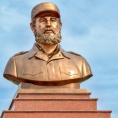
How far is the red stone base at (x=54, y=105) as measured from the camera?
9.12 m

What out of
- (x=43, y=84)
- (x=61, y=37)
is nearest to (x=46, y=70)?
(x=43, y=84)

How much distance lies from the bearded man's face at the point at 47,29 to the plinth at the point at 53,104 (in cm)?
116

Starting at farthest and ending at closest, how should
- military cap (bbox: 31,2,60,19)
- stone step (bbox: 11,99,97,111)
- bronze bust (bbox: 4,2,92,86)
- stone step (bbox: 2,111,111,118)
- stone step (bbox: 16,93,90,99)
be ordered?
military cap (bbox: 31,2,60,19) < bronze bust (bbox: 4,2,92,86) < stone step (bbox: 16,93,90,99) < stone step (bbox: 11,99,97,111) < stone step (bbox: 2,111,111,118)

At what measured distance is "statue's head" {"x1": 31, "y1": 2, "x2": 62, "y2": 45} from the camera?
10.3m

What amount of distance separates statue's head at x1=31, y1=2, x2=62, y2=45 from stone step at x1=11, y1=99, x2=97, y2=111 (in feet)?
4.93

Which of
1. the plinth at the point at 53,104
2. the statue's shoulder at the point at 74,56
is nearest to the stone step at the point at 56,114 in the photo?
the plinth at the point at 53,104

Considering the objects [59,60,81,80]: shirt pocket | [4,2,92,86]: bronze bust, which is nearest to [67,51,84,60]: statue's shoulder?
[4,2,92,86]: bronze bust

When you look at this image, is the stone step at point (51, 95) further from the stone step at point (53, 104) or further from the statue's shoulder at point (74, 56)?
the statue's shoulder at point (74, 56)

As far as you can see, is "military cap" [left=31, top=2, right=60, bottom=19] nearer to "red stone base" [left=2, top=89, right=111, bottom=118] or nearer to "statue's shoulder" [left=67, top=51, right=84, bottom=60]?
"statue's shoulder" [left=67, top=51, right=84, bottom=60]

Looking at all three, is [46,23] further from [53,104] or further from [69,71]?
[53,104]

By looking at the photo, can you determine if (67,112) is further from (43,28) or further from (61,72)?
(43,28)

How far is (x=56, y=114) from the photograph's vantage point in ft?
30.0

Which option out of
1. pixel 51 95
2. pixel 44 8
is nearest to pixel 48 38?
pixel 44 8

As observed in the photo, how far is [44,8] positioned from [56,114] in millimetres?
2599
